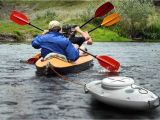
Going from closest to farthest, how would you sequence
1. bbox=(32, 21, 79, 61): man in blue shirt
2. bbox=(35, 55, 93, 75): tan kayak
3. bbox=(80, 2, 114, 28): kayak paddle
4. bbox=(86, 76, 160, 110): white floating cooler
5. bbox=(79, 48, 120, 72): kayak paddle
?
bbox=(86, 76, 160, 110): white floating cooler → bbox=(35, 55, 93, 75): tan kayak → bbox=(32, 21, 79, 61): man in blue shirt → bbox=(79, 48, 120, 72): kayak paddle → bbox=(80, 2, 114, 28): kayak paddle

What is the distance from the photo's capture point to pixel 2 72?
16.8 m

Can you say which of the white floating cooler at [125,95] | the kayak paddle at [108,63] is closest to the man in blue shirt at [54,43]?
the kayak paddle at [108,63]

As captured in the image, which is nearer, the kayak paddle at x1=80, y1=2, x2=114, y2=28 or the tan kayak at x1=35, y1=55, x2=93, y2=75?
the tan kayak at x1=35, y1=55, x2=93, y2=75

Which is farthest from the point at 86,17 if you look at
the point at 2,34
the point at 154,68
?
the point at 154,68

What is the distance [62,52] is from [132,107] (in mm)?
5916

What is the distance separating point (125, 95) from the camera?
10.2 metres

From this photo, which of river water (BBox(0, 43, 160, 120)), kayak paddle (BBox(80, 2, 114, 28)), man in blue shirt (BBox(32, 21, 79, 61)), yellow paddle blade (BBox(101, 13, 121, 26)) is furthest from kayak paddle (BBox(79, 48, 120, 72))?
kayak paddle (BBox(80, 2, 114, 28))

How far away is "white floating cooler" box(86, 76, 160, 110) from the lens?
397 inches

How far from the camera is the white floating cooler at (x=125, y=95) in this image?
10.1 metres

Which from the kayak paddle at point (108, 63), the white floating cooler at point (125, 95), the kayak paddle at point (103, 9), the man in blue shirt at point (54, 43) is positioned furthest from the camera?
the kayak paddle at point (103, 9)

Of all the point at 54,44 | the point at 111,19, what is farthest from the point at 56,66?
the point at 111,19

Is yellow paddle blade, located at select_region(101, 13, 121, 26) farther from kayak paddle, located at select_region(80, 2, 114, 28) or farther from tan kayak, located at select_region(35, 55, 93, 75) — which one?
tan kayak, located at select_region(35, 55, 93, 75)

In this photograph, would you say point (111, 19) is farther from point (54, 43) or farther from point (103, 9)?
point (54, 43)

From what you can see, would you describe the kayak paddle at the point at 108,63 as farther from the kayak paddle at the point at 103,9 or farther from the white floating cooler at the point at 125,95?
the white floating cooler at the point at 125,95
